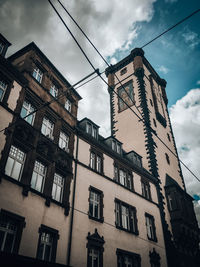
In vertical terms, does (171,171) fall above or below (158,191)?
above

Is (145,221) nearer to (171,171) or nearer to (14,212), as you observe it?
(171,171)

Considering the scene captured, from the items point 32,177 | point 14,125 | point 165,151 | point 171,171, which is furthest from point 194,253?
point 14,125

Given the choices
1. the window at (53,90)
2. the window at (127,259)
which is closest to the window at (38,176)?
the window at (53,90)

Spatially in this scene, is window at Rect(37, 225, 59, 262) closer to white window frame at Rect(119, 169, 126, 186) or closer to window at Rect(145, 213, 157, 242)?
white window frame at Rect(119, 169, 126, 186)

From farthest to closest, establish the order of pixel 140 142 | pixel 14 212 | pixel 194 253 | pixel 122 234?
pixel 140 142 → pixel 194 253 → pixel 122 234 → pixel 14 212

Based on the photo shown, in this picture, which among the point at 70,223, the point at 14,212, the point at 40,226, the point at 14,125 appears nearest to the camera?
the point at 14,212

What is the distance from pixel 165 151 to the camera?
32469 mm

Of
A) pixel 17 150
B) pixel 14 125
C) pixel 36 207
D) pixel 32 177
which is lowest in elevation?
pixel 36 207

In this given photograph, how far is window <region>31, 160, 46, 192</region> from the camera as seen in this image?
1430 cm

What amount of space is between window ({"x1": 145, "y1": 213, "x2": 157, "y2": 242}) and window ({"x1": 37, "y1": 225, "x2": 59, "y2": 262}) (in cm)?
1080

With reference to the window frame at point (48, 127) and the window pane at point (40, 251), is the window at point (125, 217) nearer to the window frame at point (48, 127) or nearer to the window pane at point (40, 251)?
the window pane at point (40, 251)

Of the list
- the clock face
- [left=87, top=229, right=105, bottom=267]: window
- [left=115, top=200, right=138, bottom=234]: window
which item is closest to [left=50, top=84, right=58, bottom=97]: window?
[left=115, top=200, right=138, bottom=234]: window

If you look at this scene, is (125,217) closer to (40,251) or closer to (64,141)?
(64,141)

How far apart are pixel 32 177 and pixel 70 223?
379cm
